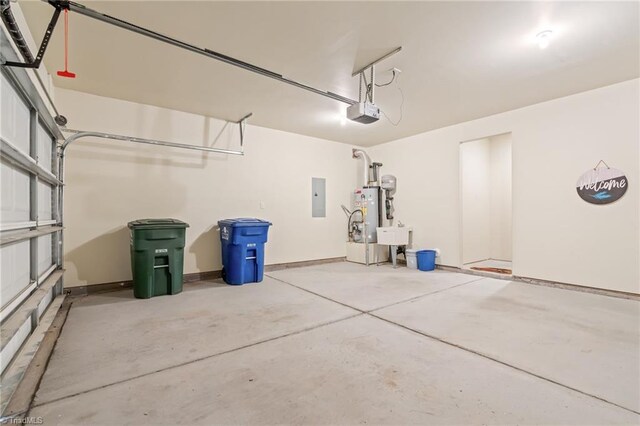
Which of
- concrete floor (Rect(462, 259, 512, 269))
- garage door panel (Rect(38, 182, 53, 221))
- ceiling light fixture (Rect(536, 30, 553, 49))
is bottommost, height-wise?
concrete floor (Rect(462, 259, 512, 269))

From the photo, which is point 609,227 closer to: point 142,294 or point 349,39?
point 349,39

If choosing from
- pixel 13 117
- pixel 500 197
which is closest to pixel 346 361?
pixel 13 117

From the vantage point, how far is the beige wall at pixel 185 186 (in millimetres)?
3951

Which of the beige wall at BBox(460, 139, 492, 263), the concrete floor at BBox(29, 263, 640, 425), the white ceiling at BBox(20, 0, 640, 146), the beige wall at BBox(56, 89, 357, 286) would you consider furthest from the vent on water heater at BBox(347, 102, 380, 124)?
the beige wall at BBox(460, 139, 492, 263)

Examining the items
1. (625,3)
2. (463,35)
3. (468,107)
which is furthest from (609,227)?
(463,35)

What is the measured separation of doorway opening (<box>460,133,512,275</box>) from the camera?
20.4 feet

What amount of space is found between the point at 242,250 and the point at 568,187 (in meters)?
4.76

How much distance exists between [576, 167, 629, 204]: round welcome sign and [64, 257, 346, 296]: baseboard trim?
14.2 feet

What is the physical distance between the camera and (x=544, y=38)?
269cm

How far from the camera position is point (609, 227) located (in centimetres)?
381

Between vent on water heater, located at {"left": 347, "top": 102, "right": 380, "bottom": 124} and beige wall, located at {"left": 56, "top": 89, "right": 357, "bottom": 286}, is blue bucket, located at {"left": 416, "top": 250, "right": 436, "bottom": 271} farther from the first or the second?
vent on water heater, located at {"left": 347, "top": 102, "right": 380, "bottom": 124}

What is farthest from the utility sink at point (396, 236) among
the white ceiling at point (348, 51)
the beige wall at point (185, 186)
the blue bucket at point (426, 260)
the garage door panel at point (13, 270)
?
the garage door panel at point (13, 270)

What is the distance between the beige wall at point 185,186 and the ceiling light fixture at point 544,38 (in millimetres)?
4137

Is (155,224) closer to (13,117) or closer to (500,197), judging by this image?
(13,117)
